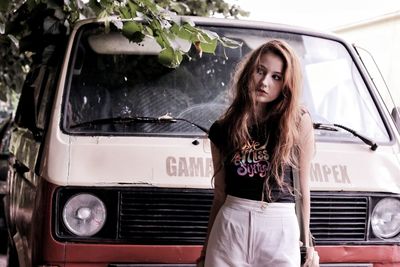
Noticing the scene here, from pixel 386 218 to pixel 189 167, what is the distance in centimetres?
Result: 108

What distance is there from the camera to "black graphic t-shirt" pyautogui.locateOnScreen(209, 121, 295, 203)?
248 cm

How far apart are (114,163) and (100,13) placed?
0.80 metres

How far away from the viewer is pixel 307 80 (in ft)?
12.6

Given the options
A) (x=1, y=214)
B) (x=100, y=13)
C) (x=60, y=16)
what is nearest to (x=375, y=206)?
(x=100, y=13)

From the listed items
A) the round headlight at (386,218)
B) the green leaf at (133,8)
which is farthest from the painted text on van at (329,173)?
the green leaf at (133,8)

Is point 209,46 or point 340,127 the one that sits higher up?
point 209,46

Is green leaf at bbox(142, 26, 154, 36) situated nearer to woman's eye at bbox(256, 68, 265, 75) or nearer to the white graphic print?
woman's eye at bbox(256, 68, 265, 75)

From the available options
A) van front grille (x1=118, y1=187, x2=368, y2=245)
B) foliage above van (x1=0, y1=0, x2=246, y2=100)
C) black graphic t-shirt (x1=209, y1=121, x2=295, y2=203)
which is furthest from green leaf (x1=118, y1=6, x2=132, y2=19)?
black graphic t-shirt (x1=209, y1=121, x2=295, y2=203)

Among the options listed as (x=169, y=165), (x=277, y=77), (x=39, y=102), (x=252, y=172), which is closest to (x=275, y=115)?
(x=277, y=77)

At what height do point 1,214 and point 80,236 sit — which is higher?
point 80,236

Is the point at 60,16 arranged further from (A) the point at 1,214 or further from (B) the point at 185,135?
(A) the point at 1,214

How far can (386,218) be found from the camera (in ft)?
10.7

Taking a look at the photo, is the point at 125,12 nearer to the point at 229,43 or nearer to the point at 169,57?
the point at 169,57

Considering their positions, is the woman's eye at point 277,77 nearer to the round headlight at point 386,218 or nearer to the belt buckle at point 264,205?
the belt buckle at point 264,205
